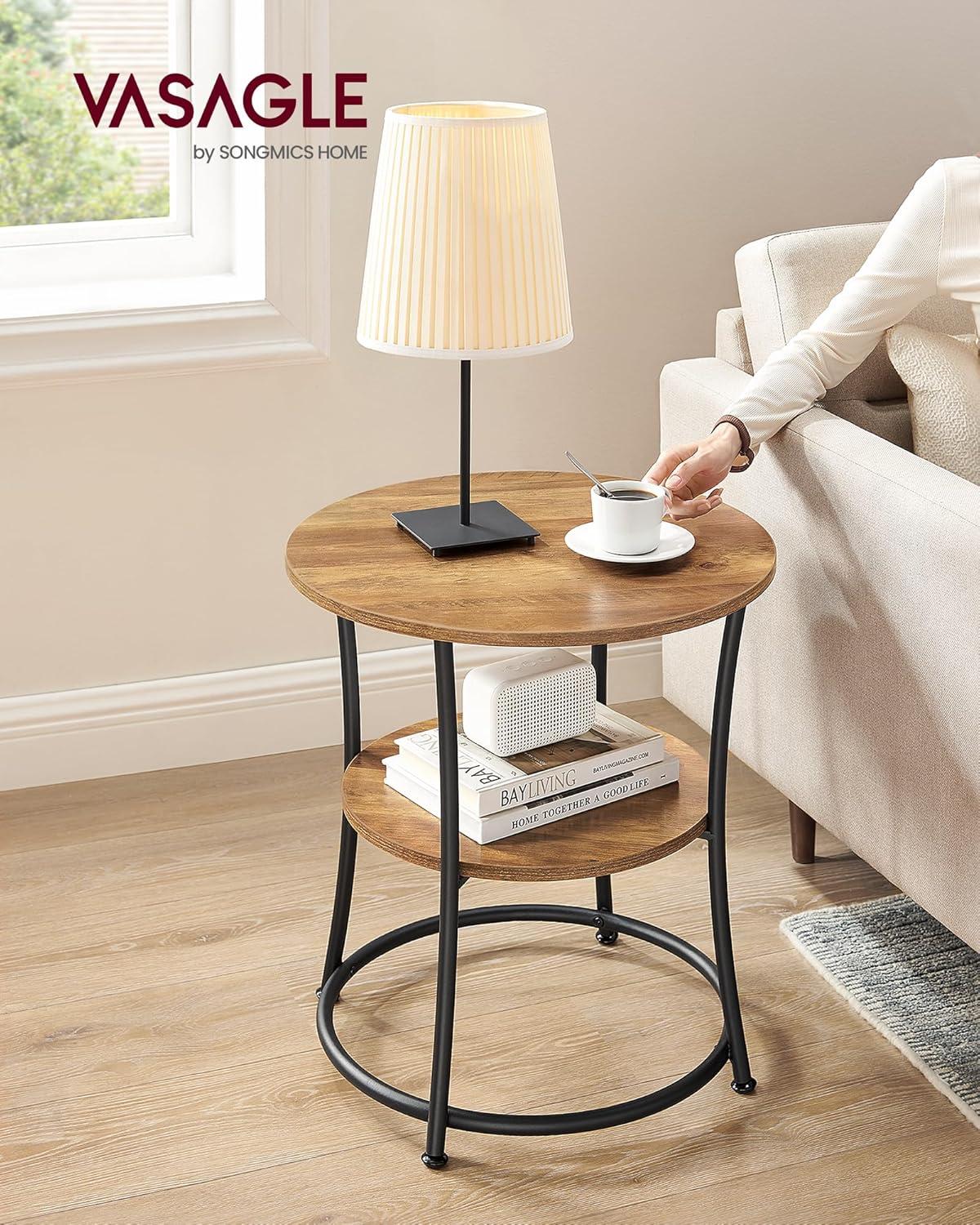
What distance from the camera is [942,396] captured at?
5.94ft

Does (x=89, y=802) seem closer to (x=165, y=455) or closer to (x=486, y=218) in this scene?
(x=165, y=455)

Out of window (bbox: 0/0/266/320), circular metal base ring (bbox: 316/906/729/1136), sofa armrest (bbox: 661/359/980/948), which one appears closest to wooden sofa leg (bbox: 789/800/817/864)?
sofa armrest (bbox: 661/359/980/948)

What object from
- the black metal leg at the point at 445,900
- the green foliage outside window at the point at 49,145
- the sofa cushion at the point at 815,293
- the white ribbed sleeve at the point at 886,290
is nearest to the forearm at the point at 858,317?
the white ribbed sleeve at the point at 886,290

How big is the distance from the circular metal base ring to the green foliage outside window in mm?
1294

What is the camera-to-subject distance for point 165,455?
231cm

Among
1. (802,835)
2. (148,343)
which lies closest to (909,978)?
(802,835)

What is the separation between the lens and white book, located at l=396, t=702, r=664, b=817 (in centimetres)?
152

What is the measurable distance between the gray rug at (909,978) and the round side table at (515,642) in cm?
20

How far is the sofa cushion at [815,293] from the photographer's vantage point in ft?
6.38

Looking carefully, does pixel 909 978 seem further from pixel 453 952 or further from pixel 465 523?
pixel 465 523

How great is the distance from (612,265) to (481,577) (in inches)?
44.3

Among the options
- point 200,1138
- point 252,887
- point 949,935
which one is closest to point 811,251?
point 949,935

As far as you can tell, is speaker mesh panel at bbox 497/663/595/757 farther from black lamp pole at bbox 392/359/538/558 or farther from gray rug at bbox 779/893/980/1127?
gray rug at bbox 779/893/980/1127

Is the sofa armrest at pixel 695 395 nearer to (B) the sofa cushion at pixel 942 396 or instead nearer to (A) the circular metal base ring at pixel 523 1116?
(B) the sofa cushion at pixel 942 396
